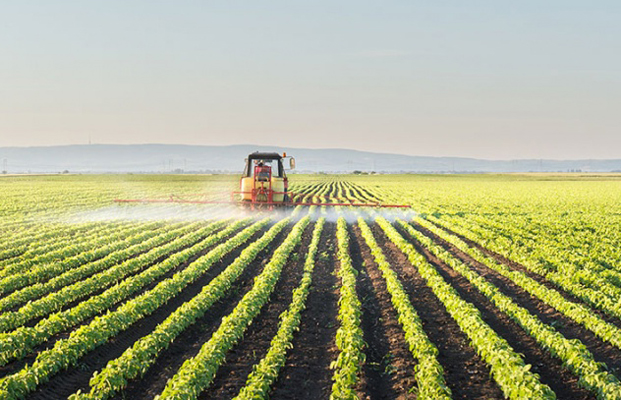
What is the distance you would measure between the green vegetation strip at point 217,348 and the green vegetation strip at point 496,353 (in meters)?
3.55

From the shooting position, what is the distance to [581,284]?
442 inches

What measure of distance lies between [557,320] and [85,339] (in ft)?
26.0

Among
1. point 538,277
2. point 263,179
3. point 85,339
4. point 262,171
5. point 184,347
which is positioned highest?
point 262,171

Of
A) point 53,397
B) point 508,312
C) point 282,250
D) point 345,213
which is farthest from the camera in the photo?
point 345,213

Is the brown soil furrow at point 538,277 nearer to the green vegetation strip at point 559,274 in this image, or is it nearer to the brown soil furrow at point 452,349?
the green vegetation strip at point 559,274

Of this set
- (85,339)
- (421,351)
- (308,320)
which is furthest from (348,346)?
(85,339)

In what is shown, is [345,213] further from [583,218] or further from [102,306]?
[102,306]

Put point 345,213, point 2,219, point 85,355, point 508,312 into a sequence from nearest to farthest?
1. point 85,355
2. point 508,312
3. point 2,219
4. point 345,213

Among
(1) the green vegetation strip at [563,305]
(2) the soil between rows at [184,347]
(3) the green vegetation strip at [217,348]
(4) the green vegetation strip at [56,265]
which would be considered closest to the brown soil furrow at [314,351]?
(3) the green vegetation strip at [217,348]

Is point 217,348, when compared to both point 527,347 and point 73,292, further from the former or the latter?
point 527,347

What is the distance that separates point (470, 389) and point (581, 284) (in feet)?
21.6

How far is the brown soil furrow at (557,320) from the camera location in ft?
24.0

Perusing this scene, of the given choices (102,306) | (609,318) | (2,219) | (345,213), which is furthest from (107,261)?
(345,213)

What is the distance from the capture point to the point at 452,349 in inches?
293
